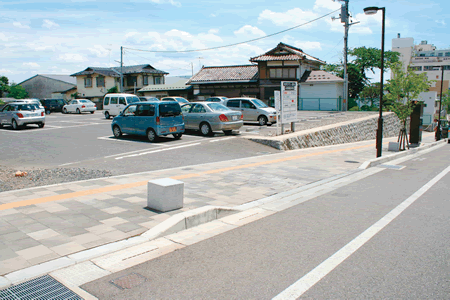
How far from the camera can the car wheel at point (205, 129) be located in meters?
17.5

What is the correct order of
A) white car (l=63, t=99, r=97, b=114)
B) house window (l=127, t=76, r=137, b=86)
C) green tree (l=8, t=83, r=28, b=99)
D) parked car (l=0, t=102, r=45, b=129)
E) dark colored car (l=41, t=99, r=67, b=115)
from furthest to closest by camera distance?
green tree (l=8, t=83, r=28, b=99) < house window (l=127, t=76, r=137, b=86) < dark colored car (l=41, t=99, r=67, b=115) < white car (l=63, t=99, r=97, b=114) < parked car (l=0, t=102, r=45, b=129)

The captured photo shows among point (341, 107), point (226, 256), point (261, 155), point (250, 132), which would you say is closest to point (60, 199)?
point (226, 256)

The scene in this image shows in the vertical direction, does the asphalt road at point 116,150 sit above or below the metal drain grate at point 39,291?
above

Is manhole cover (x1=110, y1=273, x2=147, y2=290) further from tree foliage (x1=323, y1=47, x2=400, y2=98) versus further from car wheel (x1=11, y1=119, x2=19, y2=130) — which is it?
tree foliage (x1=323, y1=47, x2=400, y2=98)

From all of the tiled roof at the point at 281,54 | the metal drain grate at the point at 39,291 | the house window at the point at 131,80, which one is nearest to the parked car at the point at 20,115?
the metal drain grate at the point at 39,291

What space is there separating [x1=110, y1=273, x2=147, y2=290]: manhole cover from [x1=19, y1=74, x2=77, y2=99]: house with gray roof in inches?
2456

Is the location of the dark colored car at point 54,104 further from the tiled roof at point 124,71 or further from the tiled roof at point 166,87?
the tiled roof at point 124,71

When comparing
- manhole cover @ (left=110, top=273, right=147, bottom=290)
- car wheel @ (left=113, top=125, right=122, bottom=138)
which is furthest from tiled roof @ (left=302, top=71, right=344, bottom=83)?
manhole cover @ (left=110, top=273, right=147, bottom=290)

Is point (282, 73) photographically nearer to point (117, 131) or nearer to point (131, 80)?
point (131, 80)

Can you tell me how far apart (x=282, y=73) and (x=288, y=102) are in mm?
25046

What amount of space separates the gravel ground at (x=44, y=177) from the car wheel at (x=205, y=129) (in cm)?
862

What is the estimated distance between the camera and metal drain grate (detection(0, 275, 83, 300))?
3.43m

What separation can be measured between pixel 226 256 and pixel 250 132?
15.4 meters

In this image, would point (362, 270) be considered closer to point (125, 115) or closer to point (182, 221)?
point (182, 221)
